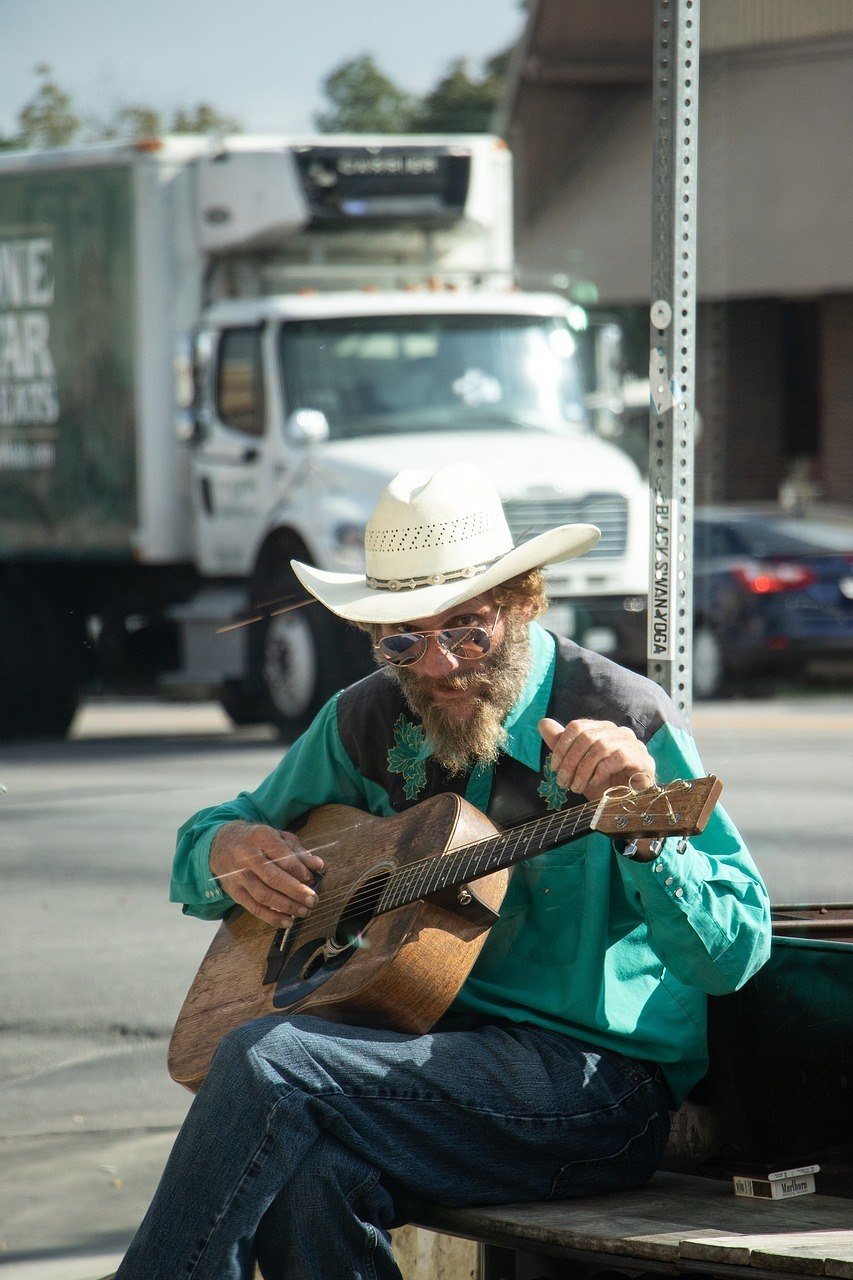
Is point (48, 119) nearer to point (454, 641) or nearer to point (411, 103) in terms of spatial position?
point (411, 103)

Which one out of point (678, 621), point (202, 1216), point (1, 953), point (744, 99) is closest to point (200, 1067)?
point (202, 1216)

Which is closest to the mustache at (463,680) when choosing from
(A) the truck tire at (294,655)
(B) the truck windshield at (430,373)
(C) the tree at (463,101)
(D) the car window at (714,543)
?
(A) the truck tire at (294,655)

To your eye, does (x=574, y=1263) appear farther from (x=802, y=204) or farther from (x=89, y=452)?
(x=802, y=204)

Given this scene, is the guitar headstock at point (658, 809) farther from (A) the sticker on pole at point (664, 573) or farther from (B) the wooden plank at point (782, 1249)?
(A) the sticker on pole at point (664, 573)

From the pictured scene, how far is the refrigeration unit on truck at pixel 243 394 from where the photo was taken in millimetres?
9641

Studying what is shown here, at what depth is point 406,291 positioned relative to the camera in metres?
9.94

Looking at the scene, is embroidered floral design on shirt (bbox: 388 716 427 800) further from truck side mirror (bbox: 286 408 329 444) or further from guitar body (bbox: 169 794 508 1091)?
truck side mirror (bbox: 286 408 329 444)

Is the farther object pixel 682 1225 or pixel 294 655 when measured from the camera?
pixel 294 655

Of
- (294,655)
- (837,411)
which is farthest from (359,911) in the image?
(837,411)

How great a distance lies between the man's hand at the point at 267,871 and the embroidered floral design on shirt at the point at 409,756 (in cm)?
20

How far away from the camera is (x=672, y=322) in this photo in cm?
308

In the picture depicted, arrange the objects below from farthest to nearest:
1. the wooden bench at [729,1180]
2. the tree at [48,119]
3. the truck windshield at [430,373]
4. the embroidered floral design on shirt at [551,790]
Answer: the truck windshield at [430,373] → the tree at [48,119] → the embroidered floral design on shirt at [551,790] → the wooden bench at [729,1180]

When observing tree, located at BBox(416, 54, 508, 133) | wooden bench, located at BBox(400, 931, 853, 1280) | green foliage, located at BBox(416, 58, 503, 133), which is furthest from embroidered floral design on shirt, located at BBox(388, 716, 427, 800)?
green foliage, located at BBox(416, 58, 503, 133)

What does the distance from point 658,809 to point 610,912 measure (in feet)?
1.37
